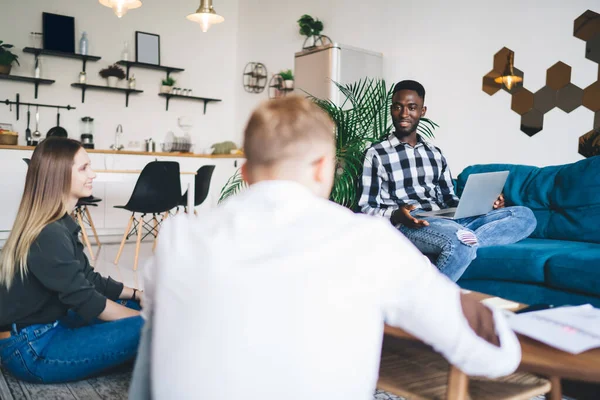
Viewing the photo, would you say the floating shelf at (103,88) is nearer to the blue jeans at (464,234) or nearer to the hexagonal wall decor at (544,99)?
the hexagonal wall decor at (544,99)

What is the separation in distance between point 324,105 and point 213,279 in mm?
2605

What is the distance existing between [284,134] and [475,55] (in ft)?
12.2

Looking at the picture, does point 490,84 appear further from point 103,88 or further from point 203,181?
point 103,88

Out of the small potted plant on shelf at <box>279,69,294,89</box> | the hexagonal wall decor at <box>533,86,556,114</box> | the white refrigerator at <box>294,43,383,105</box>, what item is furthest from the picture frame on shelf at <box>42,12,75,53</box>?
the hexagonal wall decor at <box>533,86,556,114</box>

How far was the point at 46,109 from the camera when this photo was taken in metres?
5.81

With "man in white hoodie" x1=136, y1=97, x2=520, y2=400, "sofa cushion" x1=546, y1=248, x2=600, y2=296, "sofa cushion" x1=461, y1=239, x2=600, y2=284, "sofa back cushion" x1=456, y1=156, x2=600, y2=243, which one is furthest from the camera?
"sofa back cushion" x1=456, y1=156, x2=600, y2=243

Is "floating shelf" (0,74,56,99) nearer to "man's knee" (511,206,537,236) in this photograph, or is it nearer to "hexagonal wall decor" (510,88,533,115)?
"hexagonal wall decor" (510,88,533,115)

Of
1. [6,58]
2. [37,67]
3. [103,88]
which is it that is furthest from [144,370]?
[103,88]

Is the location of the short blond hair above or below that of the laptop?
above

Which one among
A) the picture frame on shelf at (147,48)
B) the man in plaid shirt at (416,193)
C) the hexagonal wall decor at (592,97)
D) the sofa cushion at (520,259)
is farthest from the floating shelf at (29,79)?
the hexagonal wall decor at (592,97)

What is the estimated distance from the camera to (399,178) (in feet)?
9.09

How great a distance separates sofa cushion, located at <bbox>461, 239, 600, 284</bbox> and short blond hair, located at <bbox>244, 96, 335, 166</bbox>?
5.87 feet

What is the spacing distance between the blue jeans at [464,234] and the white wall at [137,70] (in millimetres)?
4630

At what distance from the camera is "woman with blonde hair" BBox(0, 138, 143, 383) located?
1591 millimetres
